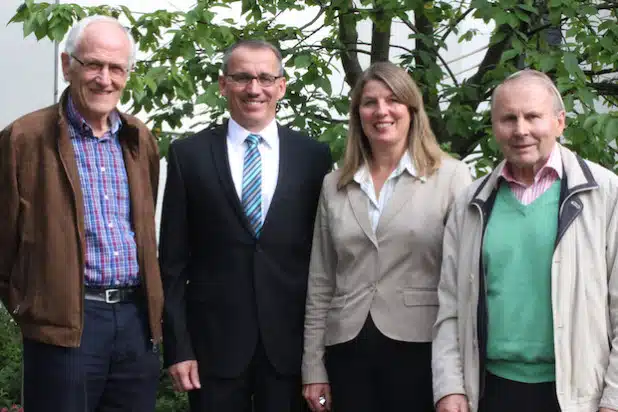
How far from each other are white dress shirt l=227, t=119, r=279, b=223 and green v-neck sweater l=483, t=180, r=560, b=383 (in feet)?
3.31

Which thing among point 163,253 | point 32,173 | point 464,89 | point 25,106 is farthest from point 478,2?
point 25,106

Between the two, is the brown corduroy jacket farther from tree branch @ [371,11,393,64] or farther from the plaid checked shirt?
tree branch @ [371,11,393,64]

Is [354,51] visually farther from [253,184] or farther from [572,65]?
[253,184]

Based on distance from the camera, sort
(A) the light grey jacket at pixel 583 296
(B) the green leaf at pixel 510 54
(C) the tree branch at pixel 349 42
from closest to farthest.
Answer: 1. (A) the light grey jacket at pixel 583 296
2. (B) the green leaf at pixel 510 54
3. (C) the tree branch at pixel 349 42

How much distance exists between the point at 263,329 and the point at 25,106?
6.25 meters

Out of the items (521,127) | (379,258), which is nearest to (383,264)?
(379,258)

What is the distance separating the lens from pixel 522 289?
3.66m

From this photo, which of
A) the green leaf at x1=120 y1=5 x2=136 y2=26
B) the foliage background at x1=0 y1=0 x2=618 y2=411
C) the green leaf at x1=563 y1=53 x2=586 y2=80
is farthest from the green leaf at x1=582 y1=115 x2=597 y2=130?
the green leaf at x1=120 y1=5 x2=136 y2=26

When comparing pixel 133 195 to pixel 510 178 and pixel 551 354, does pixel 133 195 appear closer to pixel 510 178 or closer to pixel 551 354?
pixel 510 178

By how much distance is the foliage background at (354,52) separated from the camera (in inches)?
219

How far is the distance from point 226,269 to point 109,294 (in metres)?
0.49

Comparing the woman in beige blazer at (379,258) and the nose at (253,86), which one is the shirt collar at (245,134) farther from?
the woman in beige blazer at (379,258)

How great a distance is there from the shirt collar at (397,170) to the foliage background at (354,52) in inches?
40.8

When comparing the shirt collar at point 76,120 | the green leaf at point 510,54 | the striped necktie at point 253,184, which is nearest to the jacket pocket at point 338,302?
the striped necktie at point 253,184
